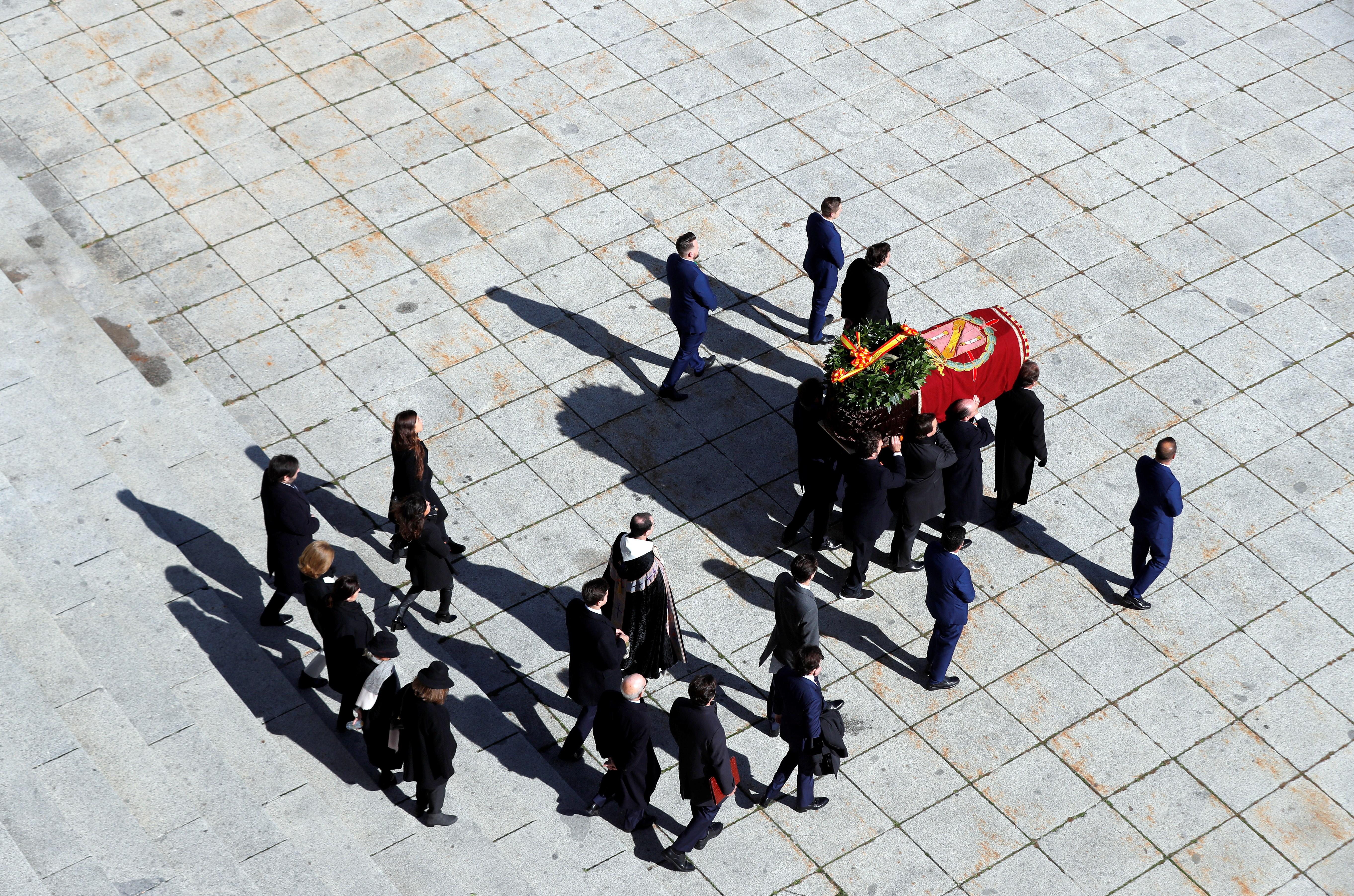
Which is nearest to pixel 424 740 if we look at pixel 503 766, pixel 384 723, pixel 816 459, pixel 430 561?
pixel 384 723

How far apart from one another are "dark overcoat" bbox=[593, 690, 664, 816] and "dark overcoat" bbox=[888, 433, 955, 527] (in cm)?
301

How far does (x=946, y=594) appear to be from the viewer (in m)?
10.3

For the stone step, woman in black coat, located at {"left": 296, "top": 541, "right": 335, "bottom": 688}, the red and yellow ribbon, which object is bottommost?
the stone step

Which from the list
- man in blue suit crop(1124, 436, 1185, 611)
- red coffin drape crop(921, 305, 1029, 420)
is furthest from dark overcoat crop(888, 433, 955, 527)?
man in blue suit crop(1124, 436, 1185, 611)

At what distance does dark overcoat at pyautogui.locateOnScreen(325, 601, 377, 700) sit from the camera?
9547 millimetres

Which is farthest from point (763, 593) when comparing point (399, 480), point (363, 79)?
point (363, 79)

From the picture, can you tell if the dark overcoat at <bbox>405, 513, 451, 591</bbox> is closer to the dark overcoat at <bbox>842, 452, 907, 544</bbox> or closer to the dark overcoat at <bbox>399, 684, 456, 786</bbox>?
the dark overcoat at <bbox>399, 684, 456, 786</bbox>

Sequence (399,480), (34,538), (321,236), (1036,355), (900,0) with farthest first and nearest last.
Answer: (900,0) < (321,236) < (1036,355) < (399,480) < (34,538)

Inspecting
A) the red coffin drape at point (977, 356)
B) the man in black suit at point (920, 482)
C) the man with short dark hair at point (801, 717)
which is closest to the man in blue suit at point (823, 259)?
the red coffin drape at point (977, 356)

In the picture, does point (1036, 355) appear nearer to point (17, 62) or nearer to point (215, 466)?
point (215, 466)

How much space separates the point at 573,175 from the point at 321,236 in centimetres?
278

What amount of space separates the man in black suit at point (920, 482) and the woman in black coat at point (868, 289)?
1830 mm

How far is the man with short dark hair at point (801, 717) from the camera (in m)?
9.38

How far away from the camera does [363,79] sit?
53.8 feet
